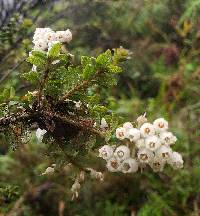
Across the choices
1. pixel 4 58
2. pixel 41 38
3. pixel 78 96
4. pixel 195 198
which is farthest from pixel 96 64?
pixel 195 198

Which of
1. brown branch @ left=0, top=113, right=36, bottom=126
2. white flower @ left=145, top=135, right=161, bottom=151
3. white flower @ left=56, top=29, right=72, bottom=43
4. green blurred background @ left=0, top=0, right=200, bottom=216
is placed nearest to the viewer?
white flower @ left=145, top=135, right=161, bottom=151

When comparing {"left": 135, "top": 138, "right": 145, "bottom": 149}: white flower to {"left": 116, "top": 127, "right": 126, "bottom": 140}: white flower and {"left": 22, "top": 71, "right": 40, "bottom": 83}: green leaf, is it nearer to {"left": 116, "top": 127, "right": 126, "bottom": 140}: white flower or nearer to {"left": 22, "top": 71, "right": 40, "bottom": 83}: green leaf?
{"left": 116, "top": 127, "right": 126, "bottom": 140}: white flower

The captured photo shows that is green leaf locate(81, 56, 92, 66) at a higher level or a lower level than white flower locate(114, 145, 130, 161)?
higher

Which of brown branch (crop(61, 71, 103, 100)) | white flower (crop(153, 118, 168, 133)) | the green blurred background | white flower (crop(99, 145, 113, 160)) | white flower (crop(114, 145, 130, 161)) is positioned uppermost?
brown branch (crop(61, 71, 103, 100))

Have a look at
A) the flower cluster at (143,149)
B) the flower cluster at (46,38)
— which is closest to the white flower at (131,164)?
the flower cluster at (143,149)

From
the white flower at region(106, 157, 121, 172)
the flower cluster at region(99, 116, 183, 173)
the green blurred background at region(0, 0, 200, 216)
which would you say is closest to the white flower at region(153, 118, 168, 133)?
the flower cluster at region(99, 116, 183, 173)

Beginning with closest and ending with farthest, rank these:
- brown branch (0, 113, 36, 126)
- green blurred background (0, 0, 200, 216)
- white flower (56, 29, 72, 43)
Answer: brown branch (0, 113, 36, 126) → white flower (56, 29, 72, 43) → green blurred background (0, 0, 200, 216)

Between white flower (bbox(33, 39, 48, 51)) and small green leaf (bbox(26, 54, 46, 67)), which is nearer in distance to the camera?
small green leaf (bbox(26, 54, 46, 67))

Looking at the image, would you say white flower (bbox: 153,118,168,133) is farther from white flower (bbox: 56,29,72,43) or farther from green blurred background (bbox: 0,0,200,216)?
green blurred background (bbox: 0,0,200,216)
